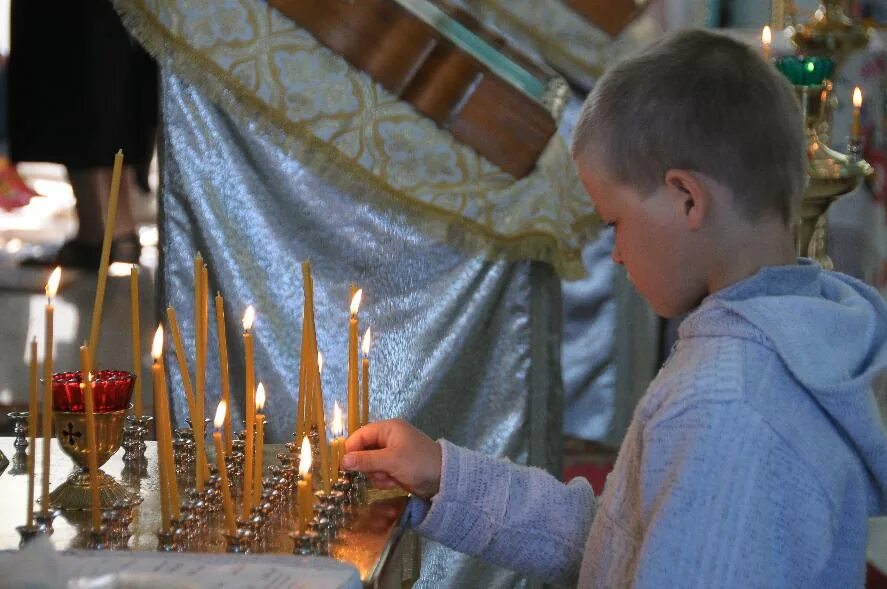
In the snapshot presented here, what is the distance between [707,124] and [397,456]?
17.7 inches

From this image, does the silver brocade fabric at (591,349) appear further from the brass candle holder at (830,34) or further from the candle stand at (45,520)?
the candle stand at (45,520)

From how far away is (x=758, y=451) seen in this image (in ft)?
3.62

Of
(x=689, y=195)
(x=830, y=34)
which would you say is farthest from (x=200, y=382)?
(x=830, y=34)

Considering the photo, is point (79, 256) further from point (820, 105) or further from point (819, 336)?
point (819, 336)

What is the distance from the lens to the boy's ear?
1.18 metres

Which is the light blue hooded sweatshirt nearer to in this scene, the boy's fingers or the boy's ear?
the boy's ear

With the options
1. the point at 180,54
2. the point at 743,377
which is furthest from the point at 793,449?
the point at 180,54

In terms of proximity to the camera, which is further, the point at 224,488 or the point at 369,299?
the point at 369,299

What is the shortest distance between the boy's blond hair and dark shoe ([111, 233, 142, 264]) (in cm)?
274

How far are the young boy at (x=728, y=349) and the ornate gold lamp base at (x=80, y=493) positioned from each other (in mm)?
229

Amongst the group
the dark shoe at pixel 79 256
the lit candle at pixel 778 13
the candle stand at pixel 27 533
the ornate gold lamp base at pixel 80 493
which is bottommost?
the dark shoe at pixel 79 256

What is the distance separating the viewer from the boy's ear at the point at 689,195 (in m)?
1.18

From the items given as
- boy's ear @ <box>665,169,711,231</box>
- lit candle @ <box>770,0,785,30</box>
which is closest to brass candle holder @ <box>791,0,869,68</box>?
lit candle @ <box>770,0,785,30</box>

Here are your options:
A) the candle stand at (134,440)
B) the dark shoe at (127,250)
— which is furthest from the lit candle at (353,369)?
the dark shoe at (127,250)
